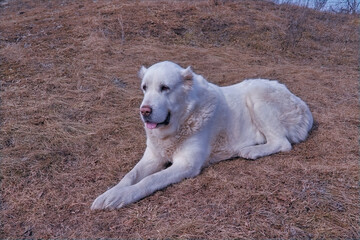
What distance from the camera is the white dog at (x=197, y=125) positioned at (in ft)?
9.03

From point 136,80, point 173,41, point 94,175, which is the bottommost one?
point 94,175

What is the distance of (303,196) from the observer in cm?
239

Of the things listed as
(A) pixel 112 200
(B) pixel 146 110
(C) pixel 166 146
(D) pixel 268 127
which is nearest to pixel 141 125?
(C) pixel 166 146

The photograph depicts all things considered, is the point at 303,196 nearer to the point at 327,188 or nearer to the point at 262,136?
the point at 327,188

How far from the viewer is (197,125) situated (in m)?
3.09

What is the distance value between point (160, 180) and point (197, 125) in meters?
0.75

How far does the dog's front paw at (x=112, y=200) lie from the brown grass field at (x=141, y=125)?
8 centimetres

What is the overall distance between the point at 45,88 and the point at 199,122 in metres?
3.49

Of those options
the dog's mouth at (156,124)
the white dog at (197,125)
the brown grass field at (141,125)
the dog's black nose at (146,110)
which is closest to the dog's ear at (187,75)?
the white dog at (197,125)

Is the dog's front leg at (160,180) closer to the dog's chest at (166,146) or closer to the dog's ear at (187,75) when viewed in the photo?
the dog's chest at (166,146)

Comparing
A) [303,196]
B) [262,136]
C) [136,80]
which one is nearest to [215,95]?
[262,136]

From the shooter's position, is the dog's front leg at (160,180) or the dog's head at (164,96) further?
the dog's head at (164,96)

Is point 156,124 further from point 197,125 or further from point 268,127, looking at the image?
point 268,127

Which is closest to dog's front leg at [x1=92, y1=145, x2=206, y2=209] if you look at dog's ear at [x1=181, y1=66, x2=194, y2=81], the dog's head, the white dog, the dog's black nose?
the white dog
